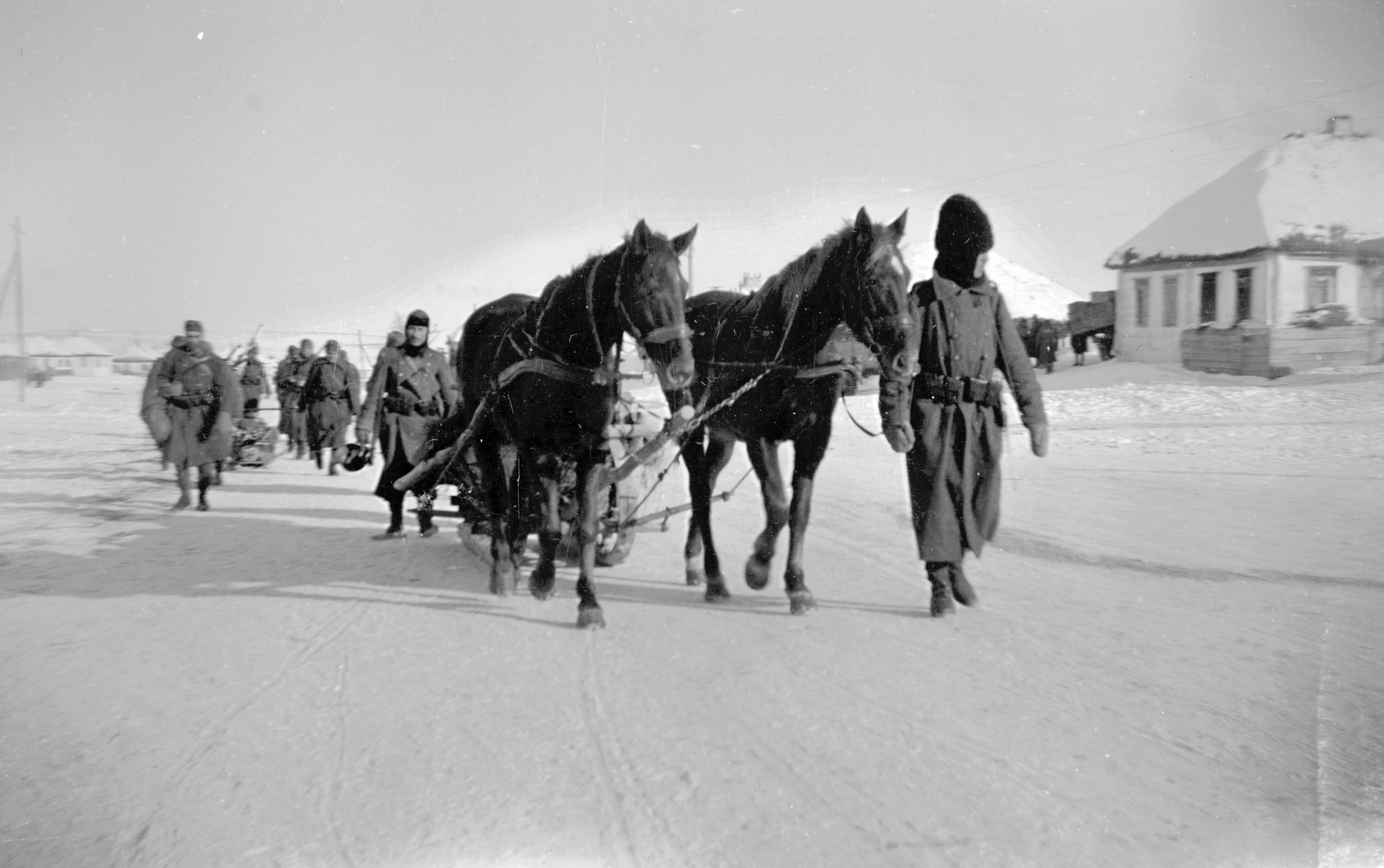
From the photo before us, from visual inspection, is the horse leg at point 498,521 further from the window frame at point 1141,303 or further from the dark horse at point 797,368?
the window frame at point 1141,303

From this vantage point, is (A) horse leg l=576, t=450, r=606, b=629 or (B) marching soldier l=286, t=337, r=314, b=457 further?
(B) marching soldier l=286, t=337, r=314, b=457

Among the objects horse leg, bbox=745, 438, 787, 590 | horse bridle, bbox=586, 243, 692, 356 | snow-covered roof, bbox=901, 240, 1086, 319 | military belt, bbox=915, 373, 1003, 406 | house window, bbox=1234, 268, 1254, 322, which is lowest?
horse leg, bbox=745, 438, 787, 590

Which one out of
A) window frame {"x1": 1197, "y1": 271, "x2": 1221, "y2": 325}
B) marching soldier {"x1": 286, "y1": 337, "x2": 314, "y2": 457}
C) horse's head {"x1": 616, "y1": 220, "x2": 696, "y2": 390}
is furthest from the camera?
window frame {"x1": 1197, "y1": 271, "x2": 1221, "y2": 325}

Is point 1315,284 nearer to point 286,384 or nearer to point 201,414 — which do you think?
point 201,414

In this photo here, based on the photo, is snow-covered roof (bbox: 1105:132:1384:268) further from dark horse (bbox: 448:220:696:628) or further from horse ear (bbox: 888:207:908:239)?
dark horse (bbox: 448:220:696:628)

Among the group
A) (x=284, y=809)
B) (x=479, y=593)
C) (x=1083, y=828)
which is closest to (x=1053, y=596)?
(x=1083, y=828)

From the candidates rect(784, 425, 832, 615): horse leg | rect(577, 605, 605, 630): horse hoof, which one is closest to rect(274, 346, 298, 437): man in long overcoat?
rect(577, 605, 605, 630): horse hoof

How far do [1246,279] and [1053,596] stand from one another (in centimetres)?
1780

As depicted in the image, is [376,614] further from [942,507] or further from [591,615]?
[942,507]

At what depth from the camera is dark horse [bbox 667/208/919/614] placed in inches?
198

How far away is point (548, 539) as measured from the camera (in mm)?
5523

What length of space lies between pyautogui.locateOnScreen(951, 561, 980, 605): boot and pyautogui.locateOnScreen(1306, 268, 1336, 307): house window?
10536mm

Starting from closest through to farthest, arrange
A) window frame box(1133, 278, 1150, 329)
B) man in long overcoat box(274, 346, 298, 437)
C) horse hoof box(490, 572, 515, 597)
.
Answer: horse hoof box(490, 572, 515, 597), man in long overcoat box(274, 346, 298, 437), window frame box(1133, 278, 1150, 329)

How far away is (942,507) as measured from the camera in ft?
17.8
